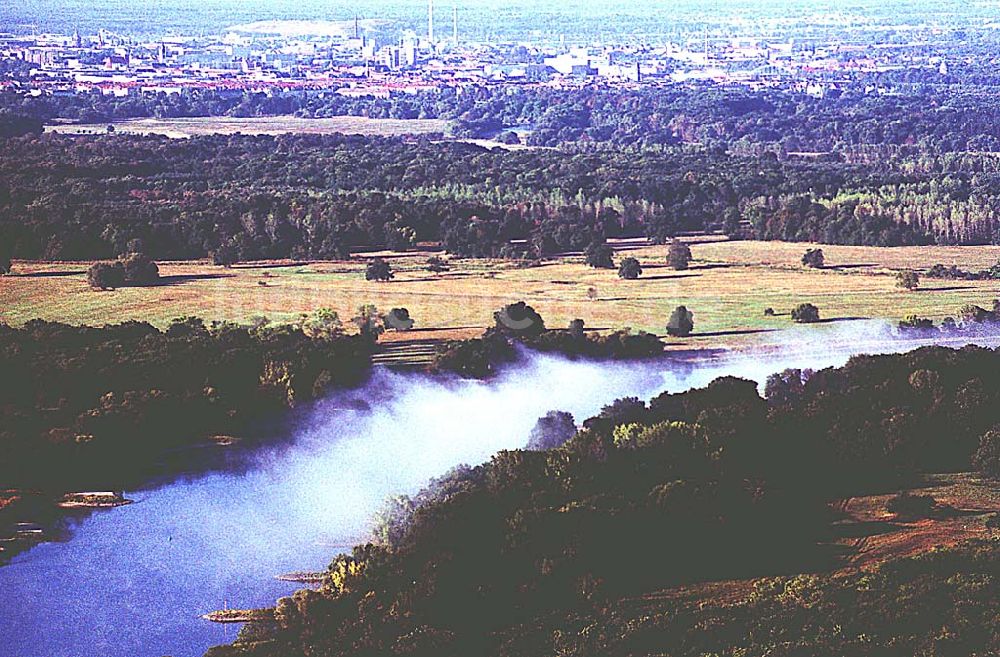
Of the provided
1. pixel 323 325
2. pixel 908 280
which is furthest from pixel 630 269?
pixel 323 325

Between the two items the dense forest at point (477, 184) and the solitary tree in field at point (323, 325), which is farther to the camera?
the dense forest at point (477, 184)

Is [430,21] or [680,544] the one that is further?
[430,21]

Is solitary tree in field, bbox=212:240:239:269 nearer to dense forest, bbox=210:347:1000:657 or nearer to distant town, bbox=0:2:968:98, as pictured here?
dense forest, bbox=210:347:1000:657

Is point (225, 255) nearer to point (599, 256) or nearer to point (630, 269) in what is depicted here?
point (599, 256)

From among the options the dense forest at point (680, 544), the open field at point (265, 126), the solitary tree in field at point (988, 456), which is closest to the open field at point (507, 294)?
the dense forest at point (680, 544)

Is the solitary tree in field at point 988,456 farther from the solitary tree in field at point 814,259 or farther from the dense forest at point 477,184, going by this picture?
the dense forest at point 477,184

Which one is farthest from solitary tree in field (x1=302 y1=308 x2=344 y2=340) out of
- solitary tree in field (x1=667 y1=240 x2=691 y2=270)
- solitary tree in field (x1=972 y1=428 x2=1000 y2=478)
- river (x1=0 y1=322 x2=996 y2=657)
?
solitary tree in field (x1=972 y1=428 x2=1000 y2=478)

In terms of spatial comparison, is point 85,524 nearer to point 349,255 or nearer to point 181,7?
point 349,255
